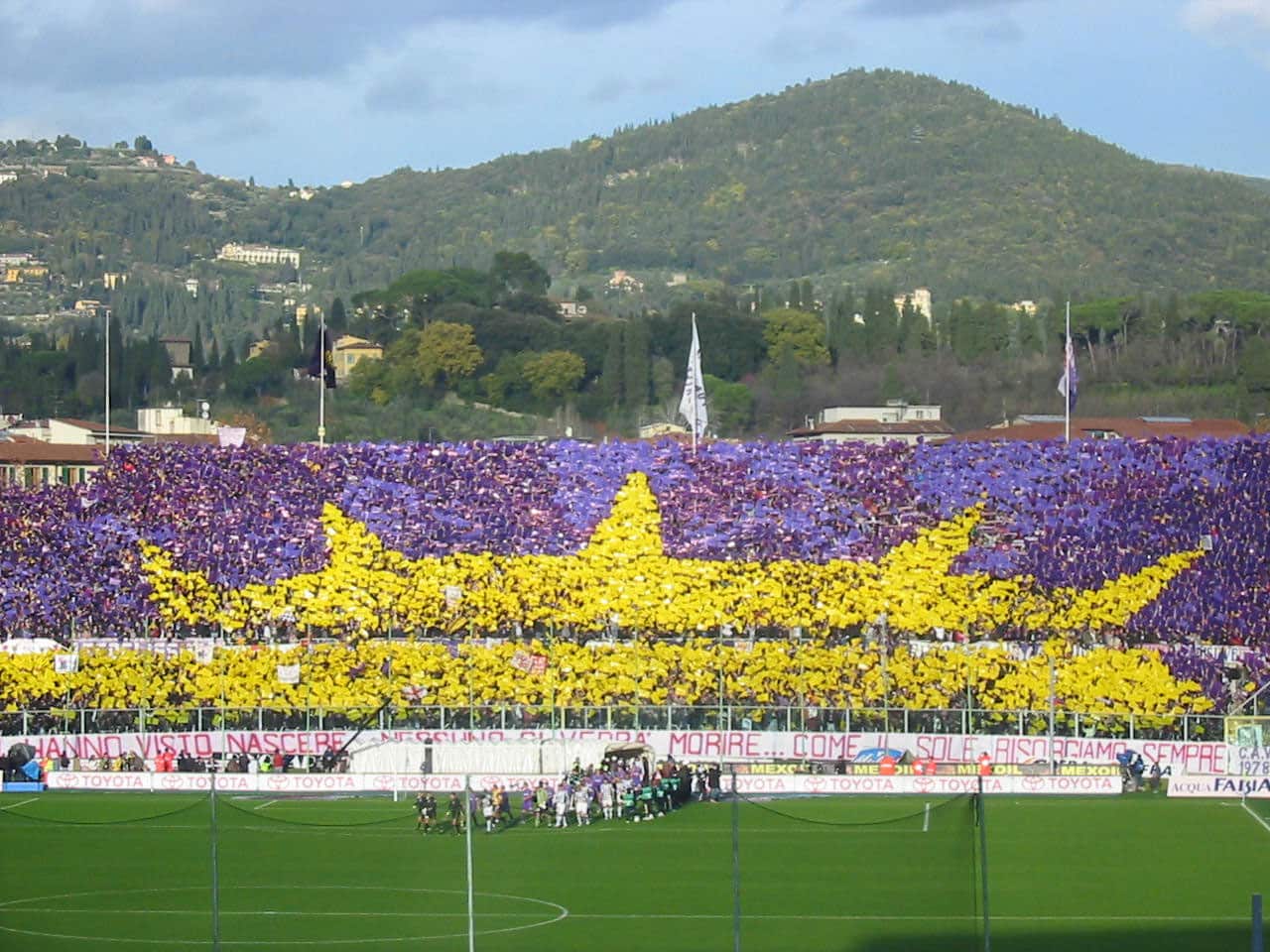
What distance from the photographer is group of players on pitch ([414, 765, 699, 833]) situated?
3775cm

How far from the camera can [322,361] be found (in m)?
68.2

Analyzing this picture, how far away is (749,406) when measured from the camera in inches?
5261

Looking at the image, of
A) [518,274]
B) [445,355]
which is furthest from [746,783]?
[518,274]

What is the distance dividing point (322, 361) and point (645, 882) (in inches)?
1519

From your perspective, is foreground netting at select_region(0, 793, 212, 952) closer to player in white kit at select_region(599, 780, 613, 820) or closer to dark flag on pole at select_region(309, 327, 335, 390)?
player in white kit at select_region(599, 780, 613, 820)

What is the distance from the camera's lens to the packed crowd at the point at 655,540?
5491 centimetres

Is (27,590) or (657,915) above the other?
(27,590)

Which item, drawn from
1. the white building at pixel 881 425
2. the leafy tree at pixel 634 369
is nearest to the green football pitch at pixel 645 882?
the white building at pixel 881 425

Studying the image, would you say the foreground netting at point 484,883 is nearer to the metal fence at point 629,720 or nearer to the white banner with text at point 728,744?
the white banner with text at point 728,744

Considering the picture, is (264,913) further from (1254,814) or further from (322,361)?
(322,361)

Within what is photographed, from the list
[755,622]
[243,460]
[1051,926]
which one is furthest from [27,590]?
[1051,926]

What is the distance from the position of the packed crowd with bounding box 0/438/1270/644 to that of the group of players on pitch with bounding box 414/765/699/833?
525 inches

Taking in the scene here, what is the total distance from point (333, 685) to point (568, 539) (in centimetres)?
913

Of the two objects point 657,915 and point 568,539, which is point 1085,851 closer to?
point 657,915
